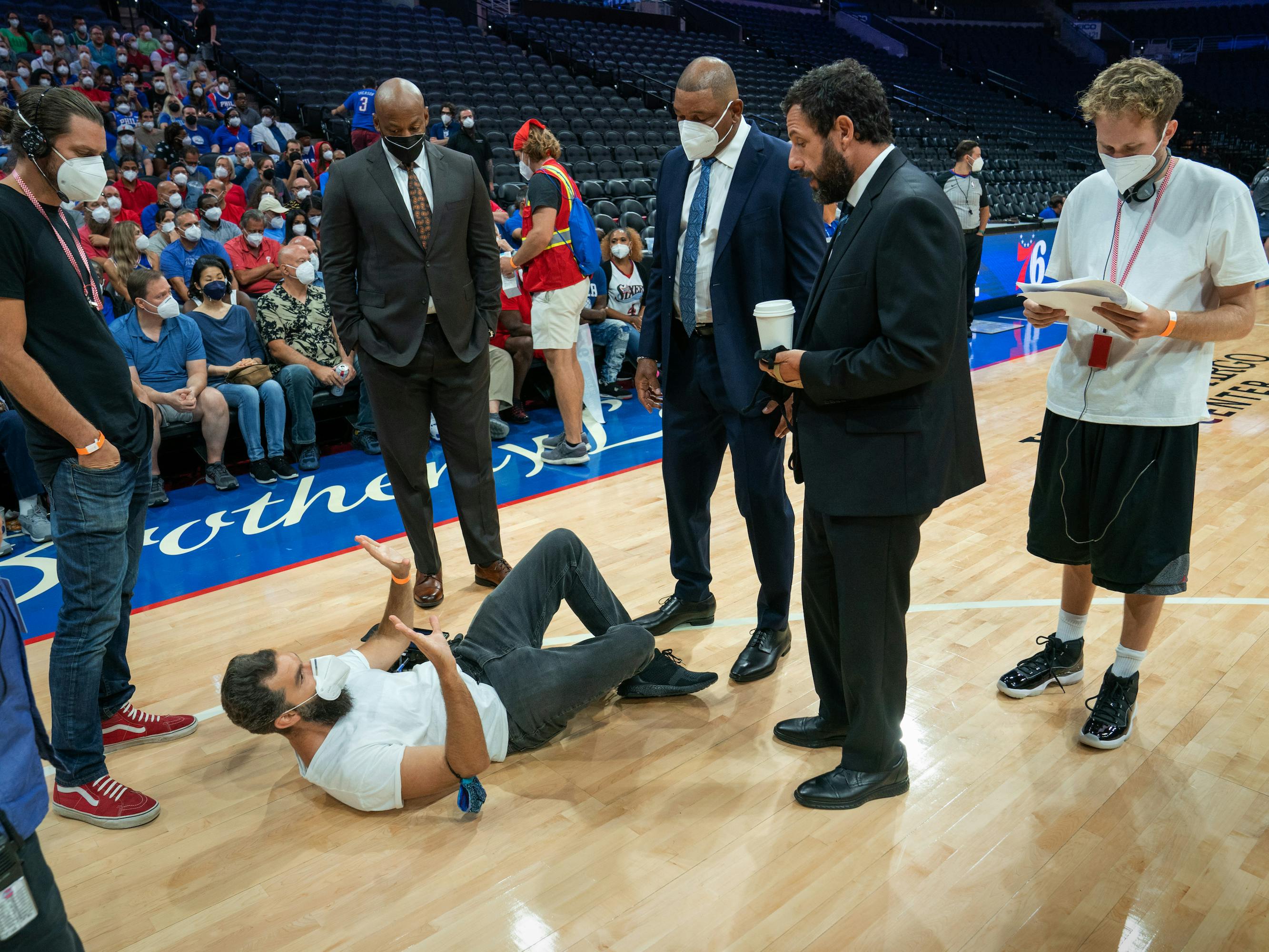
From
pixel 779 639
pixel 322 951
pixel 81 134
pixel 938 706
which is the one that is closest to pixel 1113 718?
pixel 938 706

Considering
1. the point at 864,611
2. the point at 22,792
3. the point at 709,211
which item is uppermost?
the point at 709,211

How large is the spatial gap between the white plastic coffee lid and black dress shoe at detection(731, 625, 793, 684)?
1.22m

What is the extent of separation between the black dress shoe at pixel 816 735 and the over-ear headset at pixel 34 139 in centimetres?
235

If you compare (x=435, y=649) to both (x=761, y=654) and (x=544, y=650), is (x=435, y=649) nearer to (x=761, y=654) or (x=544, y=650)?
(x=544, y=650)

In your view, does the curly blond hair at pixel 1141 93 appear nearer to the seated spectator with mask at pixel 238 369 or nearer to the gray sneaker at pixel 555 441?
the gray sneaker at pixel 555 441

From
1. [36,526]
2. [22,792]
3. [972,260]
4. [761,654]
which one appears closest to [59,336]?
[22,792]

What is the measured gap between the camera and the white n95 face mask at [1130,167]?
7.17 feet

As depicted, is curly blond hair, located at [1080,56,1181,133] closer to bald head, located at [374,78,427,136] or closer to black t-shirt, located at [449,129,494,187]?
bald head, located at [374,78,427,136]

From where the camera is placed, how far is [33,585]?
374 cm

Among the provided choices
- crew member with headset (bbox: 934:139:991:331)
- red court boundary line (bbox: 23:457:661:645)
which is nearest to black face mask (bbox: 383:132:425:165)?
red court boundary line (bbox: 23:457:661:645)

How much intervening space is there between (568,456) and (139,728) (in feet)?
9.19

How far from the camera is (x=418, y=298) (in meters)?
3.23

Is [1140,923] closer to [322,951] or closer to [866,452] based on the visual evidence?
[866,452]

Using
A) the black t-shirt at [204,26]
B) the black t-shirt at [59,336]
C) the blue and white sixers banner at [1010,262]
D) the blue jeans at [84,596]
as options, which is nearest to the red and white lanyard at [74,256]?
the black t-shirt at [59,336]
